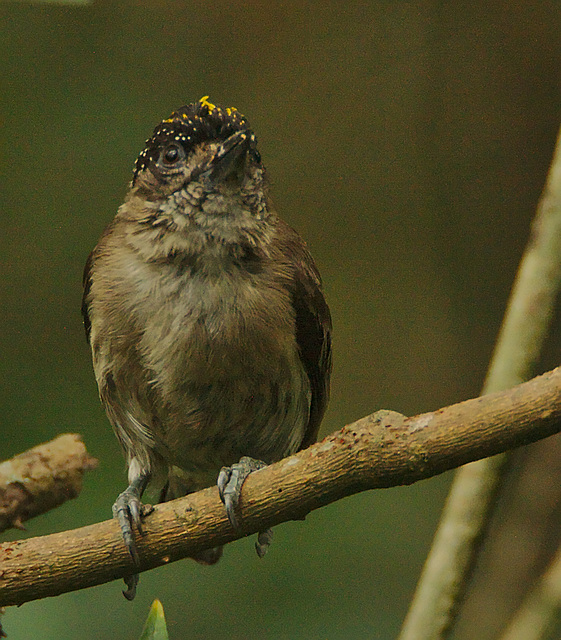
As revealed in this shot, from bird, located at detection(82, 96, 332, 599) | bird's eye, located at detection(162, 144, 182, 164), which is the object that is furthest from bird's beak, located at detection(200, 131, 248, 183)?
bird's eye, located at detection(162, 144, 182, 164)

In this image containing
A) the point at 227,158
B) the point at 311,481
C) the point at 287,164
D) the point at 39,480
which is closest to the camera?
the point at 311,481

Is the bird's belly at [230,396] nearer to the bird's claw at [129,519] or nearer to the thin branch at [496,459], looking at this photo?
the bird's claw at [129,519]

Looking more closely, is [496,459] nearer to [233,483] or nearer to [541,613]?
[233,483]

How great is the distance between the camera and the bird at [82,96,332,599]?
226 cm

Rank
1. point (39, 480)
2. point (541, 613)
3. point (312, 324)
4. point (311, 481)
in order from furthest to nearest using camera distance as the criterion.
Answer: point (541, 613)
point (312, 324)
point (39, 480)
point (311, 481)

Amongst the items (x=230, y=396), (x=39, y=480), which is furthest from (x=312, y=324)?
(x=39, y=480)

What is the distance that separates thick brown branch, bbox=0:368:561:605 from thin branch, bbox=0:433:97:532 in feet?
1.64

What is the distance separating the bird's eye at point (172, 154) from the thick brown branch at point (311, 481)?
101 cm

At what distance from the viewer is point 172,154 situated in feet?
7.56

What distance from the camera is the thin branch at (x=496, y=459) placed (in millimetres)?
2535

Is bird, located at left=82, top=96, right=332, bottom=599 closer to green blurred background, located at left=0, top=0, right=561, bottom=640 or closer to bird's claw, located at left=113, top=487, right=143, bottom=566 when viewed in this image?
bird's claw, located at left=113, top=487, right=143, bottom=566

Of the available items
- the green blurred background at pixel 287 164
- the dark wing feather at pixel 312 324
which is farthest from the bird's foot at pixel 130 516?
the green blurred background at pixel 287 164

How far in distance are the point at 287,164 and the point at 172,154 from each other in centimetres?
216

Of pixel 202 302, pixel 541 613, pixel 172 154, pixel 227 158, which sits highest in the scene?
pixel 172 154
